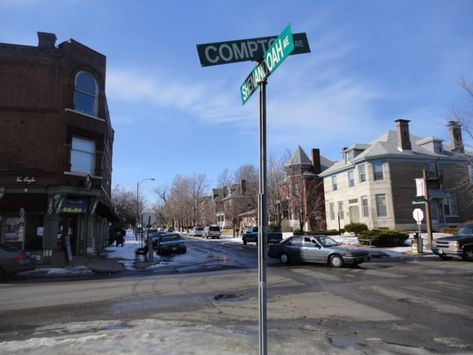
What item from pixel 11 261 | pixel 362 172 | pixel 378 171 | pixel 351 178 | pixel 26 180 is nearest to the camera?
pixel 11 261

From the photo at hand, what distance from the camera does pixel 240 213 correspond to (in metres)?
64.9

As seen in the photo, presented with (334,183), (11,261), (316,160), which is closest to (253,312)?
(11,261)

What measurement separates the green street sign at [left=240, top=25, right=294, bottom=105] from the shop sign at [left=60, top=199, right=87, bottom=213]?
62.4ft

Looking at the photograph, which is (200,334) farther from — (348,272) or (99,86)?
(99,86)

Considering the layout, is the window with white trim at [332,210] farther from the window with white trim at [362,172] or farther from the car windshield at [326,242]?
the car windshield at [326,242]

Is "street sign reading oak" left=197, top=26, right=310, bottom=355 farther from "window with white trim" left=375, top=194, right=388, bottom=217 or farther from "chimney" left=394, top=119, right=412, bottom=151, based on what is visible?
"chimney" left=394, top=119, right=412, bottom=151

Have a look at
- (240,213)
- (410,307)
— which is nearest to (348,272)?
(410,307)

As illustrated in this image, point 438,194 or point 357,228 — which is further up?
point 438,194

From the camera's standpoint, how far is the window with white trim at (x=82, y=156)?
21.5 meters

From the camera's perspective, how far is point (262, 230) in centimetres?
361

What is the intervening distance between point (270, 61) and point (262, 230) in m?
1.65

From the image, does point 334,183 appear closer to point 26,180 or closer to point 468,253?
point 468,253

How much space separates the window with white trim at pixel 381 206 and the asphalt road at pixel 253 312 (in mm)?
24050

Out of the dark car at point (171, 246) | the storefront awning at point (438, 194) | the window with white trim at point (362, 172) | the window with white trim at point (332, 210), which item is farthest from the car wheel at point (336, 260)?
the window with white trim at point (332, 210)
